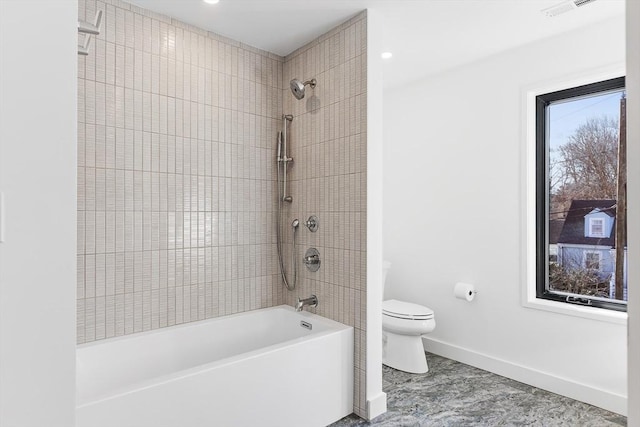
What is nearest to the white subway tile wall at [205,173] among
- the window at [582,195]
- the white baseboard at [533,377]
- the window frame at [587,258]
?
the white baseboard at [533,377]

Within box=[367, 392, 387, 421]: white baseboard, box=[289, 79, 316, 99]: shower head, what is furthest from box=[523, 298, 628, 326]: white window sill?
box=[289, 79, 316, 99]: shower head

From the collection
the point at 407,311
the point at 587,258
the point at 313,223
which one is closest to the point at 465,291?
the point at 407,311

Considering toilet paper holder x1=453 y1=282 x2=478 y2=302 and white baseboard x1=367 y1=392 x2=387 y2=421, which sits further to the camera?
toilet paper holder x1=453 y1=282 x2=478 y2=302

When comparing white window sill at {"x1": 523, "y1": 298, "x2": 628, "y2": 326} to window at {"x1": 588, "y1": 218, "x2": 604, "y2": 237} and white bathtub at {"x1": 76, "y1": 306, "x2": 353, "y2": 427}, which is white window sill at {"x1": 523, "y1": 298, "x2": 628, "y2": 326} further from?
white bathtub at {"x1": 76, "y1": 306, "x2": 353, "y2": 427}

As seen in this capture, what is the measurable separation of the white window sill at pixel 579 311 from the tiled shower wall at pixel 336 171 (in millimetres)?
1332

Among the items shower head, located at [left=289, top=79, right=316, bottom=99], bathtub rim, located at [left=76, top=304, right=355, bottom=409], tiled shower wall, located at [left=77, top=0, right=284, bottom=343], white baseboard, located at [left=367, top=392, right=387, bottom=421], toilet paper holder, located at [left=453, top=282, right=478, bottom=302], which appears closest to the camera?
bathtub rim, located at [left=76, top=304, right=355, bottom=409]

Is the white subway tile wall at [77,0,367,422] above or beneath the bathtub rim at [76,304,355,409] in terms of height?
above

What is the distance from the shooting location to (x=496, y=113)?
3039 millimetres

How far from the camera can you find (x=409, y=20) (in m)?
2.47

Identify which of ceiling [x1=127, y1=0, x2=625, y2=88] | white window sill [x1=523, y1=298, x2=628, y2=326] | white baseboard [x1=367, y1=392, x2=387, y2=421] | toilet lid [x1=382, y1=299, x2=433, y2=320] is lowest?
white baseboard [x1=367, y1=392, x2=387, y2=421]

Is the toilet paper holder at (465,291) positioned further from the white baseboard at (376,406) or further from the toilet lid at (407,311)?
the white baseboard at (376,406)

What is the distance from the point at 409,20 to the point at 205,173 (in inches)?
63.5

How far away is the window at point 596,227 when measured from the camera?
2643 mm

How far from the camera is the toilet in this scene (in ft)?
9.83
